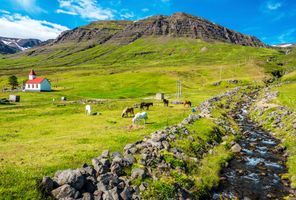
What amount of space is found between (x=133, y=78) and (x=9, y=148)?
147223 millimetres

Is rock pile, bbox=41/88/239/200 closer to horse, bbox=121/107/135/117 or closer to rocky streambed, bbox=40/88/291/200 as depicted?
rocky streambed, bbox=40/88/291/200

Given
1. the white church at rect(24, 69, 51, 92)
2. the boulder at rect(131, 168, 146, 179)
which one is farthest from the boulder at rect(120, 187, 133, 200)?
the white church at rect(24, 69, 51, 92)

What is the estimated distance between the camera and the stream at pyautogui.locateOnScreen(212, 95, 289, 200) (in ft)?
85.6

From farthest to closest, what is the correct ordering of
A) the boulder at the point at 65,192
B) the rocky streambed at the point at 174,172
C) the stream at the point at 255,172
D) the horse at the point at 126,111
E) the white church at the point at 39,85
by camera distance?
1. the white church at the point at 39,85
2. the horse at the point at 126,111
3. the stream at the point at 255,172
4. the rocky streambed at the point at 174,172
5. the boulder at the point at 65,192

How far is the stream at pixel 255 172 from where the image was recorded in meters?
26.1

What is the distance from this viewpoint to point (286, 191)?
26500 mm

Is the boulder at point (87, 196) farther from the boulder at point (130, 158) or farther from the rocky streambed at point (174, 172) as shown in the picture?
the boulder at point (130, 158)

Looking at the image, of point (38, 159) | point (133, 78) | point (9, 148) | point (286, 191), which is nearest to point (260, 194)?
point (286, 191)

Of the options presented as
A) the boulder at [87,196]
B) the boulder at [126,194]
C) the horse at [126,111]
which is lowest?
the boulder at [126,194]

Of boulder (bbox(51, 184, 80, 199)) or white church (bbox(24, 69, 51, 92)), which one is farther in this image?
white church (bbox(24, 69, 51, 92))

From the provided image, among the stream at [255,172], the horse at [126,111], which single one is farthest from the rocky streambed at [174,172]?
the horse at [126,111]

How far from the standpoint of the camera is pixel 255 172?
31.2 meters

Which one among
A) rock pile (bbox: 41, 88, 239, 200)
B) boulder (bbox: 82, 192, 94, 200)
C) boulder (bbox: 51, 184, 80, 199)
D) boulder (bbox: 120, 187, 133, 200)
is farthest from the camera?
boulder (bbox: 120, 187, 133, 200)

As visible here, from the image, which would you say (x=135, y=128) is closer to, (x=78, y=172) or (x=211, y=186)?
(x=211, y=186)
